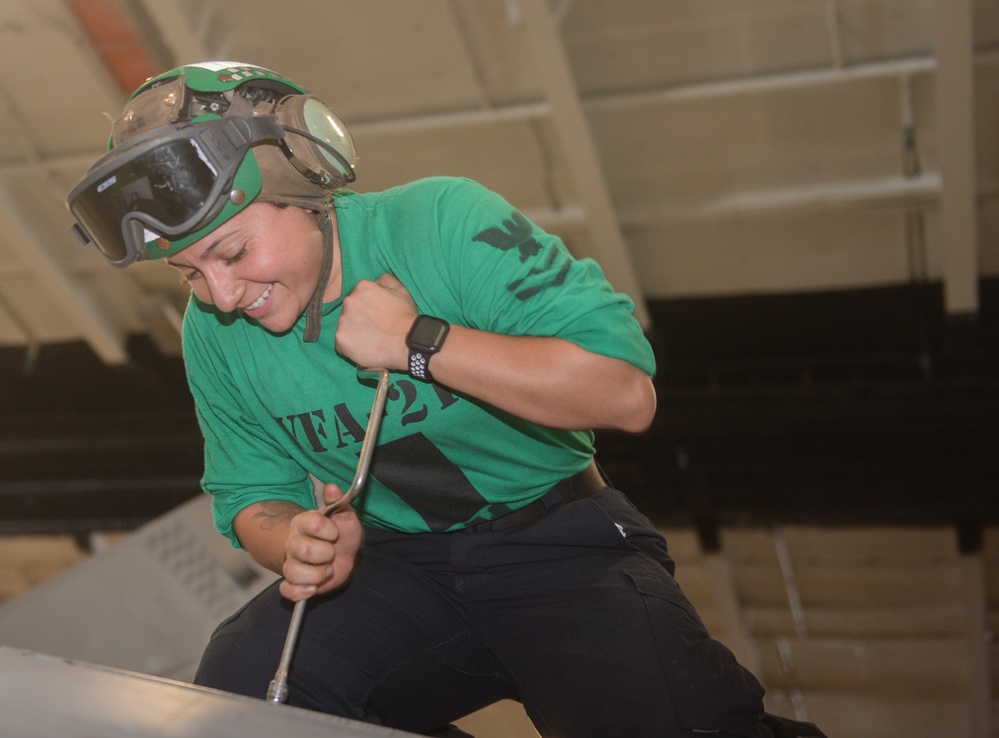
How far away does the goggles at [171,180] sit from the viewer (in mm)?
1526

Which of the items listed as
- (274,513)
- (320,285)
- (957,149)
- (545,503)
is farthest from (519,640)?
(957,149)

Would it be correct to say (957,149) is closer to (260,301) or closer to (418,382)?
(418,382)

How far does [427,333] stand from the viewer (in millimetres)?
1545

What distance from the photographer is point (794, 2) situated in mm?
5008

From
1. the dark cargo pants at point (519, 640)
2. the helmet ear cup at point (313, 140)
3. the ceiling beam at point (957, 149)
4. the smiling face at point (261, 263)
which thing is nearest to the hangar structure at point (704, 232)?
the ceiling beam at point (957, 149)

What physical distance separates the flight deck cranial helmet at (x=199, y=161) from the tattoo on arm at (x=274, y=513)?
486 millimetres

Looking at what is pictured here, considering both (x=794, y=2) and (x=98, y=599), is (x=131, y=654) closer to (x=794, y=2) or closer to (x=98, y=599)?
(x=98, y=599)

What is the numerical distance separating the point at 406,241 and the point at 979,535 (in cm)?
639

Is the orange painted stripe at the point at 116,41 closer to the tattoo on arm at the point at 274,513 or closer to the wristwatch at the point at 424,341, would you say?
the tattoo on arm at the point at 274,513

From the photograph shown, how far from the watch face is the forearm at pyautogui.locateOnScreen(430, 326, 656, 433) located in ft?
0.04

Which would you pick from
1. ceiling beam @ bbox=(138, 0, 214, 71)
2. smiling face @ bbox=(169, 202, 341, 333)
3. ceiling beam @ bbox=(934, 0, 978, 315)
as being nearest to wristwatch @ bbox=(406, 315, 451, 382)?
smiling face @ bbox=(169, 202, 341, 333)

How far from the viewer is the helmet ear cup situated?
165 centimetres

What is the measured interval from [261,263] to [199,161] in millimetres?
172

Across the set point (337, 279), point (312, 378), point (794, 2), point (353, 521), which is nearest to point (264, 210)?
point (337, 279)
